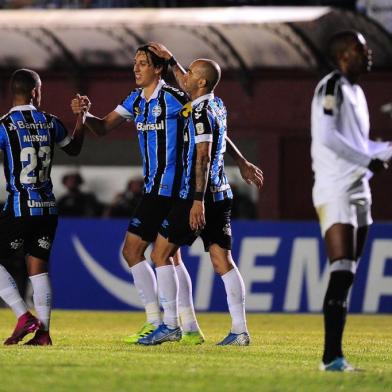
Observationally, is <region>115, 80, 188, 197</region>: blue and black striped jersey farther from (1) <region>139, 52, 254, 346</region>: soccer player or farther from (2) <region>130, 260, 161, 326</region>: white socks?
(2) <region>130, 260, 161, 326</region>: white socks

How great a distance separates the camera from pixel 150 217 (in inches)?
468

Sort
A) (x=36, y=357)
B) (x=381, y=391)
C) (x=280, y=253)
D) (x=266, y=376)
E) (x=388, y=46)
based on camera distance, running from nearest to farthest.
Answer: (x=381, y=391)
(x=266, y=376)
(x=36, y=357)
(x=280, y=253)
(x=388, y=46)

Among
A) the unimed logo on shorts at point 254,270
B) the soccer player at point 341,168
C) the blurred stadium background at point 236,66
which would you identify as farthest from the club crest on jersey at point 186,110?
the blurred stadium background at point 236,66

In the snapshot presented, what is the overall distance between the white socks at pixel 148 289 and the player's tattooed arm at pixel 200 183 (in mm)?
703

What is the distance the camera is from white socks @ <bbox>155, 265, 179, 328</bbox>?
38.5 feet

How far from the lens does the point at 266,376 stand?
30.9ft

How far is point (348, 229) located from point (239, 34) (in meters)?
14.2

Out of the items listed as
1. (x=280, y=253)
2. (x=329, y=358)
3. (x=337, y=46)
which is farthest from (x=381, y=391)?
(x=280, y=253)

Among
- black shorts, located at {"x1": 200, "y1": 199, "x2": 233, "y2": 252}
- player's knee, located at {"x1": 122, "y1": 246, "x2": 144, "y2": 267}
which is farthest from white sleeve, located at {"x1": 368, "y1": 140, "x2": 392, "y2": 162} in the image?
player's knee, located at {"x1": 122, "y1": 246, "x2": 144, "y2": 267}

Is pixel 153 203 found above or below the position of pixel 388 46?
below

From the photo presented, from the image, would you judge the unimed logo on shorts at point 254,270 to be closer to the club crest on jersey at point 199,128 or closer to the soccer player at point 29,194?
the soccer player at point 29,194

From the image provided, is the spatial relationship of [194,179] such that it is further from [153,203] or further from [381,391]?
[381,391]

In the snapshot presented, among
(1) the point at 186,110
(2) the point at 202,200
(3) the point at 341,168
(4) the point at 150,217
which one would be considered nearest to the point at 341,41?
(3) the point at 341,168

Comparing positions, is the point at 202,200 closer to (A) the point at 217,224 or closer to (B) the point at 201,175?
(B) the point at 201,175
